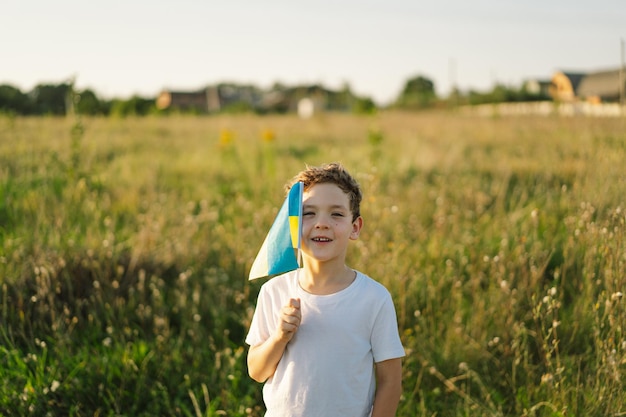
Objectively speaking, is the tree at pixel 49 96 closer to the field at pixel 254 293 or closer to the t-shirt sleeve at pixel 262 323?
the field at pixel 254 293

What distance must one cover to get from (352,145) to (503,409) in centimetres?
761

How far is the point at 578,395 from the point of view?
259 centimetres

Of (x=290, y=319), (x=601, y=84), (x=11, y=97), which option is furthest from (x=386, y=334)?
(x=601, y=84)

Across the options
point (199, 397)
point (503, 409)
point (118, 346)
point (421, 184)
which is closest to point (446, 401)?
point (503, 409)

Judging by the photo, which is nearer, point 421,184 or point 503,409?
point 503,409

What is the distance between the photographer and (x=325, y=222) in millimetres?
1781

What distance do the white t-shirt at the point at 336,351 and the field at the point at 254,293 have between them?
97cm

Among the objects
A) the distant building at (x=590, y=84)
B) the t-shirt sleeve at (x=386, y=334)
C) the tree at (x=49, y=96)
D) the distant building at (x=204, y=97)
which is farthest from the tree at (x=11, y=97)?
the distant building at (x=204, y=97)

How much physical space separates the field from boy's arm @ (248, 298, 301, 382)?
100 centimetres

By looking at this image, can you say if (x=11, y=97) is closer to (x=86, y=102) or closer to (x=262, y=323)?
(x=86, y=102)

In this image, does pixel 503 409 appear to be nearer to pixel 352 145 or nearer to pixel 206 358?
pixel 206 358

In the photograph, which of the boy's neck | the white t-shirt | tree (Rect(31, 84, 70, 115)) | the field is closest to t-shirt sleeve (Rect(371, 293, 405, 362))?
the white t-shirt

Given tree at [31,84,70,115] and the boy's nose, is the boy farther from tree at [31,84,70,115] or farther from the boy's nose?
tree at [31,84,70,115]

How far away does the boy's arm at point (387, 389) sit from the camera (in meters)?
1.81
